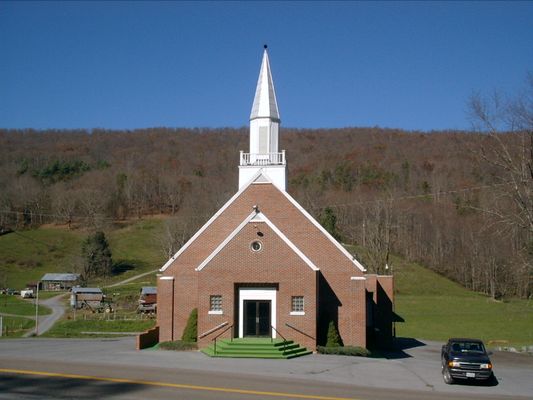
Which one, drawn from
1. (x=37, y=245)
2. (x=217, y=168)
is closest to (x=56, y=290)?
(x=37, y=245)

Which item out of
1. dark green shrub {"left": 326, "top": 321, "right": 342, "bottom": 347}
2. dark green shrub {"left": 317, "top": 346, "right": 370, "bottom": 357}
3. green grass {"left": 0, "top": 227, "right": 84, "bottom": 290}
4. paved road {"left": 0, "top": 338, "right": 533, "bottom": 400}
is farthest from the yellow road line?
green grass {"left": 0, "top": 227, "right": 84, "bottom": 290}

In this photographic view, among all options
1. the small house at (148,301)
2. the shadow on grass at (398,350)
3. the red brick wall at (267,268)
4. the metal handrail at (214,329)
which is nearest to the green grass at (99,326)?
the small house at (148,301)

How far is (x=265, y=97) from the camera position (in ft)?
133

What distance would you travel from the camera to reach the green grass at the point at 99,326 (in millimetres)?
53812

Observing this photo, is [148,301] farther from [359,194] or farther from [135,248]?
[359,194]

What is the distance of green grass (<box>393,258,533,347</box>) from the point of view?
53.3 m

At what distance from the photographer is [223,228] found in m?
38.3

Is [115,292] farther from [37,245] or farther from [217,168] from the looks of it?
[217,168]

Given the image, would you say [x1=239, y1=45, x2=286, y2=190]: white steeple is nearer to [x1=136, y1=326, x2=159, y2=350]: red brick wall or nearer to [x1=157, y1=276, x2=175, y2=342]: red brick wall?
[x1=157, y1=276, x2=175, y2=342]: red brick wall

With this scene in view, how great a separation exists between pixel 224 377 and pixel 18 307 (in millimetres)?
52284

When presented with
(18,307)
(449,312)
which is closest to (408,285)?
(449,312)

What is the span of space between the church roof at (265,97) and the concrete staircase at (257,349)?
1375 cm

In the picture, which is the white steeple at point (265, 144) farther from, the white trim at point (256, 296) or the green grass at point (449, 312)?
the green grass at point (449, 312)

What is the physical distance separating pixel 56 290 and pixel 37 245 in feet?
83.0
